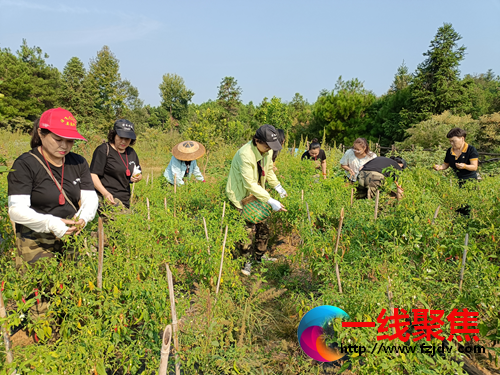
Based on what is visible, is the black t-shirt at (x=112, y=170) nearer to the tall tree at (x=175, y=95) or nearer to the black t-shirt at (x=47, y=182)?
the black t-shirt at (x=47, y=182)

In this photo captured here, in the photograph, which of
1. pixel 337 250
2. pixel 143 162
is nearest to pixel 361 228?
pixel 337 250

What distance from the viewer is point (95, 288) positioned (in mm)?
1628

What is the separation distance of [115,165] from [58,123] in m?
1.02

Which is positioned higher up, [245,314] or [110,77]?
[110,77]

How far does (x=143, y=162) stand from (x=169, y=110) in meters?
28.5

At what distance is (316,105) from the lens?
981 inches

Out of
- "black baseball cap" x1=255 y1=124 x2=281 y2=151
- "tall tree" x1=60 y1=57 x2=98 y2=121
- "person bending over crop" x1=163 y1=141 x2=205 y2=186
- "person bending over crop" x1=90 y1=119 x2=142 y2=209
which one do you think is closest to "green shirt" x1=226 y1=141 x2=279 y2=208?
"black baseball cap" x1=255 y1=124 x2=281 y2=151

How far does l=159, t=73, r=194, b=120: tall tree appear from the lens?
35.5m

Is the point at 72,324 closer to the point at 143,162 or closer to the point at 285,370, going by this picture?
the point at 285,370

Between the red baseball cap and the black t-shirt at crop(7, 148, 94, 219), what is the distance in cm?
21

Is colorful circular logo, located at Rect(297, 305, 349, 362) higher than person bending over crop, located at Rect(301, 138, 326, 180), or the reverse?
person bending over crop, located at Rect(301, 138, 326, 180)

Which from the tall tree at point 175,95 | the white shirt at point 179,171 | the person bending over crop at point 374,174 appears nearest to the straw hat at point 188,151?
the white shirt at point 179,171

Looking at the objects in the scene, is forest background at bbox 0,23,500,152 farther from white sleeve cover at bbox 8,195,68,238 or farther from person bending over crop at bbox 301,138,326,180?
white sleeve cover at bbox 8,195,68,238

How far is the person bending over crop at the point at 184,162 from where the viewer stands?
407cm
